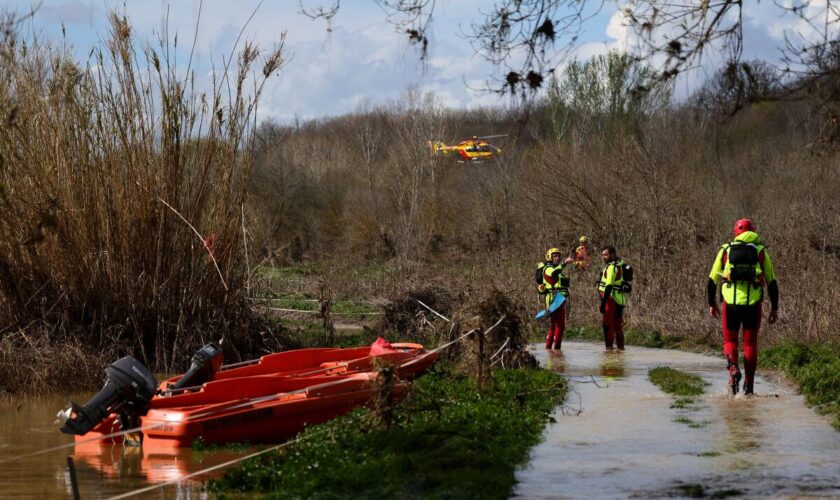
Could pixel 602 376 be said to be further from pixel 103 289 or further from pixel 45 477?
pixel 45 477

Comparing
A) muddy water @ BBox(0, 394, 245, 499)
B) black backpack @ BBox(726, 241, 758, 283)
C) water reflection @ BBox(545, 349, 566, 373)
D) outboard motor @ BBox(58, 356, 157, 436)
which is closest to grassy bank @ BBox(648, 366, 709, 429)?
water reflection @ BBox(545, 349, 566, 373)

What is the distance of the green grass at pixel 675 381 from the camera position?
1633 cm

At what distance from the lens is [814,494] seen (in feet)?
30.5

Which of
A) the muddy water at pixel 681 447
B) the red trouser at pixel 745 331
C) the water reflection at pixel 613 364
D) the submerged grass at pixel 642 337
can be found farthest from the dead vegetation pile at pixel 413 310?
the red trouser at pixel 745 331

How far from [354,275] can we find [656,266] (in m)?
14.1

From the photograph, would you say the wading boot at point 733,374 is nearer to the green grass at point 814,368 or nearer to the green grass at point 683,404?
the green grass at point 683,404

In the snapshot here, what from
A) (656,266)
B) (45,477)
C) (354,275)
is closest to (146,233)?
(45,477)

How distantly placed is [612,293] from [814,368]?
6124 mm

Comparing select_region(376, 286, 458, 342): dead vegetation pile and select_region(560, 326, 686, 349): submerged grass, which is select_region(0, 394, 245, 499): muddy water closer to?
select_region(376, 286, 458, 342): dead vegetation pile

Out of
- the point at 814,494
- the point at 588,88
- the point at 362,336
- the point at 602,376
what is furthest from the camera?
the point at 588,88

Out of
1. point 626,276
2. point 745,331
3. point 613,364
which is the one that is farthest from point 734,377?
point 626,276

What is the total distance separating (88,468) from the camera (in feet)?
42.4

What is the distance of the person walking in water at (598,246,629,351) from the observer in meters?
22.8

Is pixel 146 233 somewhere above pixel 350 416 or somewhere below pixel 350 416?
above
